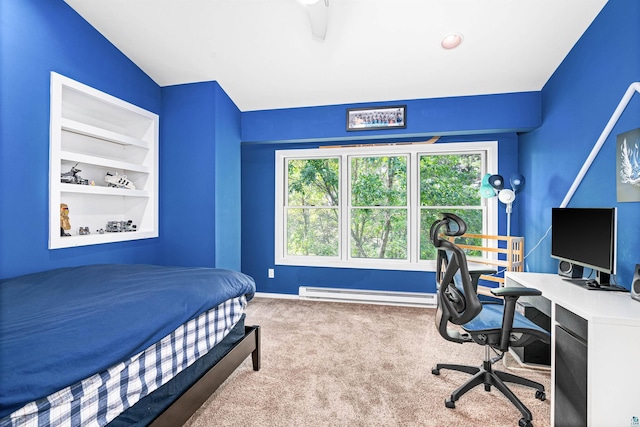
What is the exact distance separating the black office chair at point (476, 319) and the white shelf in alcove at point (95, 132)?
9.52ft

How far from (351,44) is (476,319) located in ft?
8.00

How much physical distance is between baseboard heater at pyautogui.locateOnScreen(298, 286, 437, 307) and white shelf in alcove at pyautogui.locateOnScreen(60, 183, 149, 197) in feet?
7.35

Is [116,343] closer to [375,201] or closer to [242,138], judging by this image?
[242,138]

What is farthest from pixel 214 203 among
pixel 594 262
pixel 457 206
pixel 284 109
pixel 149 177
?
pixel 594 262

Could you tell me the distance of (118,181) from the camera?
304cm

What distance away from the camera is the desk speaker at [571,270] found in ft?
7.25

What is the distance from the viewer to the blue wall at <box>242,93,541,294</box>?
327cm

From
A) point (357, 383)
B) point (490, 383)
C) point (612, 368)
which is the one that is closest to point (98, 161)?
point (357, 383)

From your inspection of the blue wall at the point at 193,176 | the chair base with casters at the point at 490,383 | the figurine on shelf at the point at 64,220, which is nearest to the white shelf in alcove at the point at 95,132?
the blue wall at the point at 193,176

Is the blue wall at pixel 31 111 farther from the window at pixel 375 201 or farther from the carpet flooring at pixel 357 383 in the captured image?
the window at pixel 375 201

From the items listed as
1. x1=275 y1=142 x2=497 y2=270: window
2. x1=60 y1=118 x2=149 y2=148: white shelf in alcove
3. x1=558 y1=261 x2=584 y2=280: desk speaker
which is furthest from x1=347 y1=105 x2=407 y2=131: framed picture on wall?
x1=60 y1=118 x2=149 y2=148: white shelf in alcove

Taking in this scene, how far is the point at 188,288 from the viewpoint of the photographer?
5.44ft

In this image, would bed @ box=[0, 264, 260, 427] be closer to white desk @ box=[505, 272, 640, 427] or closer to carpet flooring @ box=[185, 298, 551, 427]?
carpet flooring @ box=[185, 298, 551, 427]

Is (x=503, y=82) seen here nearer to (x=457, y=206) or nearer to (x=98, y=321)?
(x=457, y=206)
